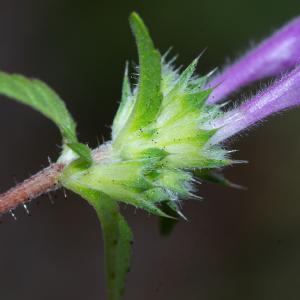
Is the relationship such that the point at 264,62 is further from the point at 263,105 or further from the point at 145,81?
the point at 145,81

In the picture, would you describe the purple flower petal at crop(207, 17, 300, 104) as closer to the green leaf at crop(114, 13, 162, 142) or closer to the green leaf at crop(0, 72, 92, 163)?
the green leaf at crop(114, 13, 162, 142)

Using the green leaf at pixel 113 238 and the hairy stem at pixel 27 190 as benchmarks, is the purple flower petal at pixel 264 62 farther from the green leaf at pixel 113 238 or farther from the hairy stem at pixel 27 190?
the hairy stem at pixel 27 190

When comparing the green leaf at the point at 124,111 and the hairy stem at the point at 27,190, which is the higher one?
the green leaf at the point at 124,111

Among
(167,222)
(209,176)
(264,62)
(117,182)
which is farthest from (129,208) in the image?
(117,182)

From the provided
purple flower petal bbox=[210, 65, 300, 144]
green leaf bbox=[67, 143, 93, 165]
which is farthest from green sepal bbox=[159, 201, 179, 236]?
green leaf bbox=[67, 143, 93, 165]

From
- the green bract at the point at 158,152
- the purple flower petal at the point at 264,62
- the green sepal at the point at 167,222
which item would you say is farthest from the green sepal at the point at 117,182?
the purple flower petal at the point at 264,62

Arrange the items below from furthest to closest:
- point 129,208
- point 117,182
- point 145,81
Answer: point 129,208 < point 117,182 < point 145,81

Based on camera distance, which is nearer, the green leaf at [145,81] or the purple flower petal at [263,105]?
the green leaf at [145,81]

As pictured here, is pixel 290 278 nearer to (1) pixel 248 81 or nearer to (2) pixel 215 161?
(1) pixel 248 81
